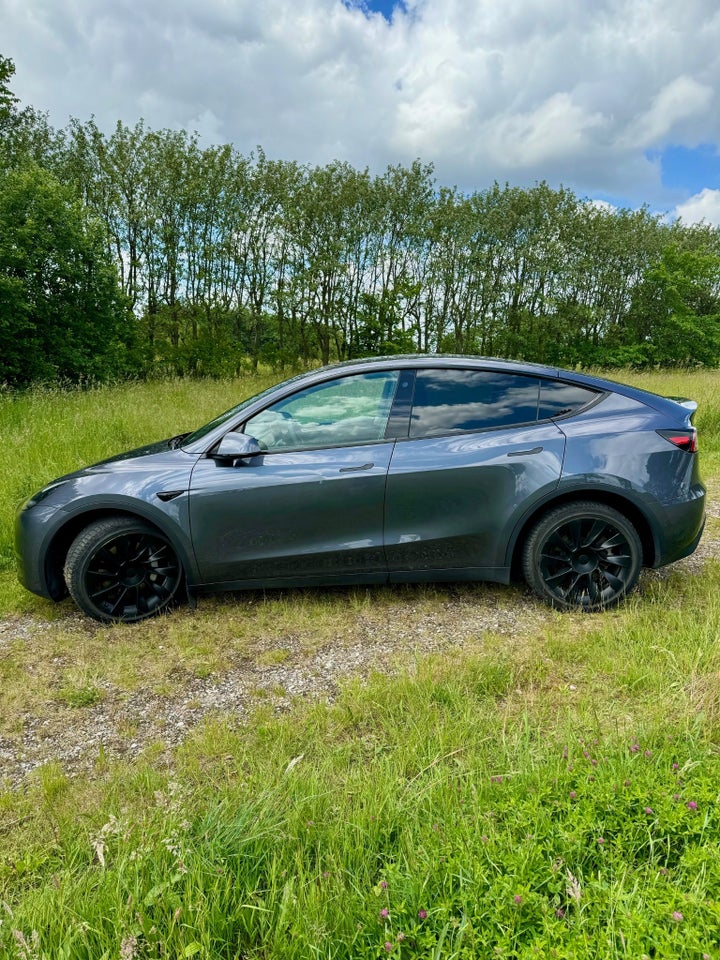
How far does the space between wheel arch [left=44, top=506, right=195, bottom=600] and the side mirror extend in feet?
1.95

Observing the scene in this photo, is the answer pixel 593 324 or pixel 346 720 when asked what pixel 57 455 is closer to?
pixel 346 720

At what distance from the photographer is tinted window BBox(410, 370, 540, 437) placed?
11.6ft

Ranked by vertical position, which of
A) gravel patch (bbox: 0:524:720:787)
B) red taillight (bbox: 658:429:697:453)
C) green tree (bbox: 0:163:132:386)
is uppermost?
Answer: green tree (bbox: 0:163:132:386)

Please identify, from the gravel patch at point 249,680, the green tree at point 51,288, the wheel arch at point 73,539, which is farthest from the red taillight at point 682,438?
the green tree at point 51,288

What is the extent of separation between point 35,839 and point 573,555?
3.09m

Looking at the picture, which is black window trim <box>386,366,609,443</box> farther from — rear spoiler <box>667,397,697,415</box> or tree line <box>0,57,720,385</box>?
tree line <box>0,57,720,385</box>

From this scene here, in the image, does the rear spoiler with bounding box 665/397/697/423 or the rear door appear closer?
the rear door

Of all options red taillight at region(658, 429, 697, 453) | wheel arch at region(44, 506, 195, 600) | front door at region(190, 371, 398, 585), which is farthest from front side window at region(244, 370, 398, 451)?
red taillight at region(658, 429, 697, 453)

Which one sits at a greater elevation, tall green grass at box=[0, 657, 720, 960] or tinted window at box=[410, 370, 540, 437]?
tinted window at box=[410, 370, 540, 437]

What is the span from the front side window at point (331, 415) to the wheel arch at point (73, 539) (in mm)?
824

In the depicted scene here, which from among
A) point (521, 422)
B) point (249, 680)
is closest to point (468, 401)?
point (521, 422)

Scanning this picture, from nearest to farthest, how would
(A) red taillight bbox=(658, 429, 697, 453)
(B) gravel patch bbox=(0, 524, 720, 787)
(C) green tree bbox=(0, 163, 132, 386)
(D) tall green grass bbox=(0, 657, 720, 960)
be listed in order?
(D) tall green grass bbox=(0, 657, 720, 960) → (B) gravel patch bbox=(0, 524, 720, 787) → (A) red taillight bbox=(658, 429, 697, 453) → (C) green tree bbox=(0, 163, 132, 386)

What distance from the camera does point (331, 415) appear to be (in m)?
3.56

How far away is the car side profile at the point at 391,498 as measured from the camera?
3387 mm
